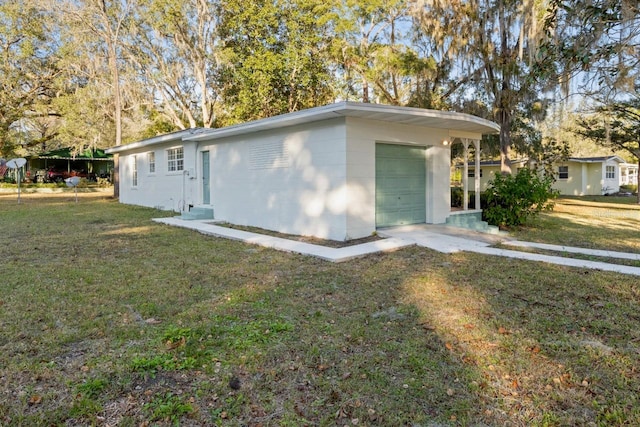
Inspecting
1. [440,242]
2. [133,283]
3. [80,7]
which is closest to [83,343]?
[133,283]

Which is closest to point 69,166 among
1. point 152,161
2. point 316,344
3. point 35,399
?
point 152,161

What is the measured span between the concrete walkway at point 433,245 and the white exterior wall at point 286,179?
80 centimetres

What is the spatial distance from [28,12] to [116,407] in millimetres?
25267

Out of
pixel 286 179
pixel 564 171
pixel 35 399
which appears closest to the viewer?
pixel 35 399

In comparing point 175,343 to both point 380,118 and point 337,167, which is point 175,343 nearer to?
point 337,167

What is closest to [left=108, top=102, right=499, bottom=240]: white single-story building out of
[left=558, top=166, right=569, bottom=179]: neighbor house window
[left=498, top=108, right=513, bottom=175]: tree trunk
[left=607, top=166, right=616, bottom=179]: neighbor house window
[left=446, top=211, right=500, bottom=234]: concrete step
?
[left=446, top=211, right=500, bottom=234]: concrete step

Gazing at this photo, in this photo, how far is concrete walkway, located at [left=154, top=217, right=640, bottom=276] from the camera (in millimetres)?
6367

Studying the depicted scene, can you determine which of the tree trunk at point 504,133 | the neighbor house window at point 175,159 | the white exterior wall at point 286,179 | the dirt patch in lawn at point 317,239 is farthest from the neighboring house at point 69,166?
the tree trunk at point 504,133

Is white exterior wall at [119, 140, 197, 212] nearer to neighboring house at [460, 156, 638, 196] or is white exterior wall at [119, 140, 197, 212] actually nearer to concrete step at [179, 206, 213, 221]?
concrete step at [179, 206, 213, 221]

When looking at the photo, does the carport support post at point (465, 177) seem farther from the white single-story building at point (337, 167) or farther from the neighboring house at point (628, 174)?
the neighboring house at point (628, 174)

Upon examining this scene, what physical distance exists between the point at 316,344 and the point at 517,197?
831 cm

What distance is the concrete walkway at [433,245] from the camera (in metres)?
6.37

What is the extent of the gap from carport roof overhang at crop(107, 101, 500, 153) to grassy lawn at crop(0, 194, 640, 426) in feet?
9.49

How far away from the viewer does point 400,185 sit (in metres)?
9.31
